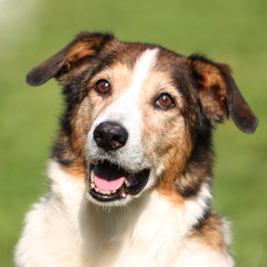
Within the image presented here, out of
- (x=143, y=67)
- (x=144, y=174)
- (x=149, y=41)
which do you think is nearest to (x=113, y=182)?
(x=144, y=174)

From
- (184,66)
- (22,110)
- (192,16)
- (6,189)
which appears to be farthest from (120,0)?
(184,66)

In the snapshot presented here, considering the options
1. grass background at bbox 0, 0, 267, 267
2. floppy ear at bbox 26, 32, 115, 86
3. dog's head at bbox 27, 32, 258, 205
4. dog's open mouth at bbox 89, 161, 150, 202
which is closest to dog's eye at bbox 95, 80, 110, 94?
dog's head at bbox 27, 32, 258, 205

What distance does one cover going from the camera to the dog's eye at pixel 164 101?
5.87 meters

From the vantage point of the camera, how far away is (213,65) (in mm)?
6102

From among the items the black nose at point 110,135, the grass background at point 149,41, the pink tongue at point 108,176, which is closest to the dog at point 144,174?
the pink tongue at point 108,176

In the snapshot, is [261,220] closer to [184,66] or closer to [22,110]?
[184,66]

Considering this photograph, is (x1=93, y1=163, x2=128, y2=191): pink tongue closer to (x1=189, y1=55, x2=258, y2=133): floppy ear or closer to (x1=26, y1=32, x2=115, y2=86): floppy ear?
(x1=26, y1=32, x2=115, y2=86): floppy ear

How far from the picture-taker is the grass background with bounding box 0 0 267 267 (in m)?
9.50

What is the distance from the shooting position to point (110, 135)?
17.0ft

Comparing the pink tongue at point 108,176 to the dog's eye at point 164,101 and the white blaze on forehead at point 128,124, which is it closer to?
the white blaze on forehead at point 128,124

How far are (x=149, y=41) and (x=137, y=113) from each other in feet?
48.4

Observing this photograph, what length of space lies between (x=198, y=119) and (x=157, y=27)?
16454 millimetres

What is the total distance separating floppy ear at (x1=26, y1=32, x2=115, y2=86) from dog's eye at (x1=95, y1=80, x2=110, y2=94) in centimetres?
45

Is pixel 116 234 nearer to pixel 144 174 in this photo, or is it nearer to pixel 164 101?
pixel 144 174
